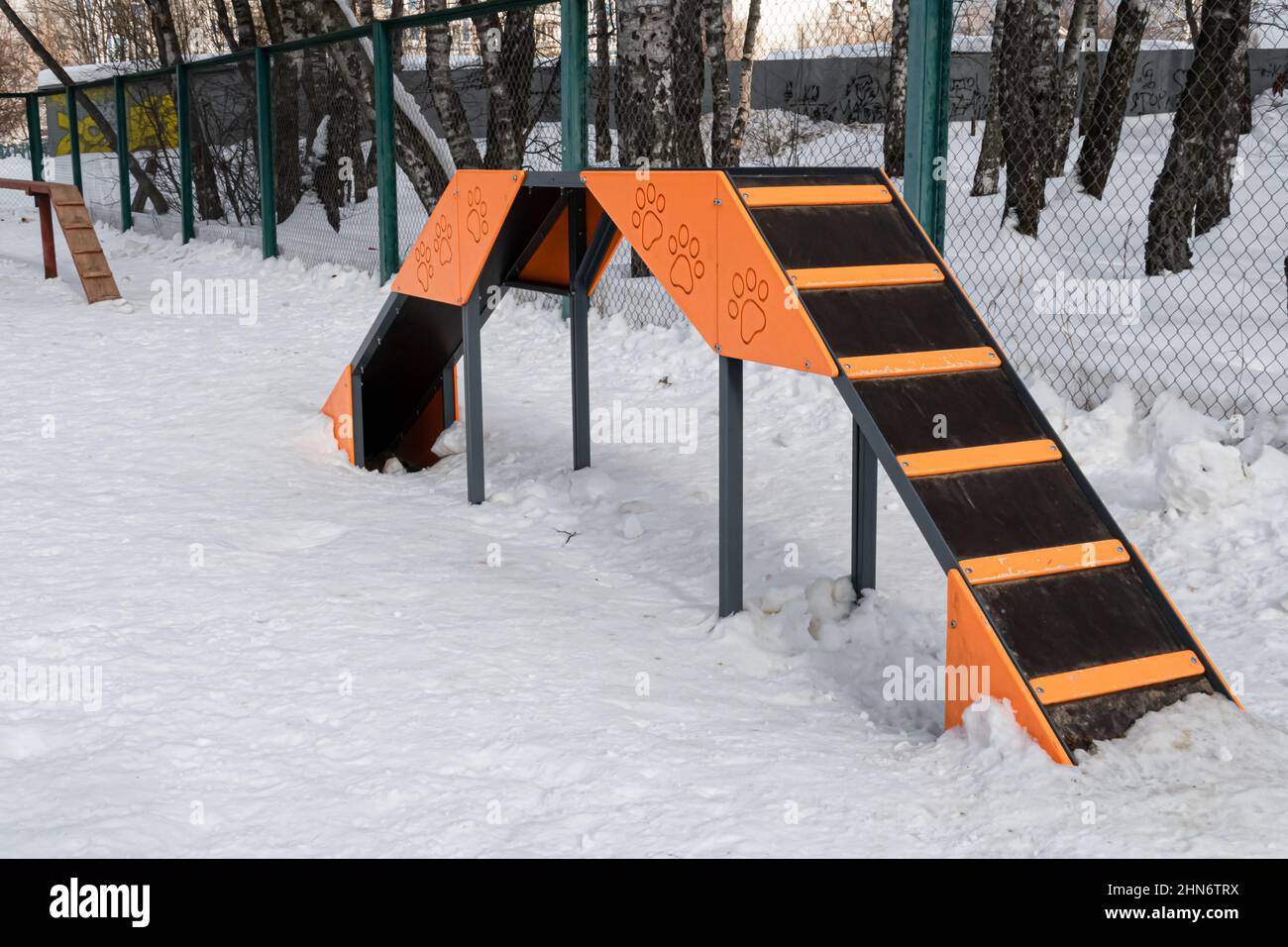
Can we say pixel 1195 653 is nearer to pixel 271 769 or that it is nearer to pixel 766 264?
pixel 766 264

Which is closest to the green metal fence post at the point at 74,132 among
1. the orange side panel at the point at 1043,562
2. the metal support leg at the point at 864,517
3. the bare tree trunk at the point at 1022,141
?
the bare tree trunk at the point at 1022,141

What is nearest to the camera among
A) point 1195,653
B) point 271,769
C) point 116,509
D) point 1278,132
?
point 271,769

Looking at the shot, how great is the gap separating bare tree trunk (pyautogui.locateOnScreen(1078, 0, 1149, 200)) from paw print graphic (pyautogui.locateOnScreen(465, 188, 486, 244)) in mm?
6920

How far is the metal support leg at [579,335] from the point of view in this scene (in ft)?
17.3

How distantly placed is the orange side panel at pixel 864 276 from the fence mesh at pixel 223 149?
1055 centimetres

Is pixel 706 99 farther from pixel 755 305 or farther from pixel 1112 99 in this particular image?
pixel 755 305

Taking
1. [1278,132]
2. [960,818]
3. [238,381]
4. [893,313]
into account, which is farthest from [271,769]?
[1278,132]

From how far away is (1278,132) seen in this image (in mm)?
14969

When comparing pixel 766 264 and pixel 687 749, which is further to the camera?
pixel 766 264

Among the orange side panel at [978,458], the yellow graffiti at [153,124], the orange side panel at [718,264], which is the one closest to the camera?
the orange side panel at [978,458]

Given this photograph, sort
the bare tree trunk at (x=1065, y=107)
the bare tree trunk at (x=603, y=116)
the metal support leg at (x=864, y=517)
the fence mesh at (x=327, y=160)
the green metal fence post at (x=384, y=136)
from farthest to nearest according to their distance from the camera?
the bare tree trunk at (x=1065, y=107), the fence mesh at (x=327, y=160), the green metal fence post at (x=384, y=136), the bare tree trunk at (x=603, y=116), the metal support leg at (x=864, y=517)

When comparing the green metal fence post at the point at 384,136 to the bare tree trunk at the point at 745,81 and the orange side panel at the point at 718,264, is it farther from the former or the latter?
the bare tree trunk at the point at 745,81

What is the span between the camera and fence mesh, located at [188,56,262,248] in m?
13.1
